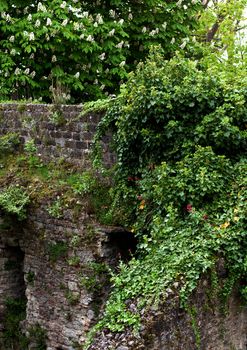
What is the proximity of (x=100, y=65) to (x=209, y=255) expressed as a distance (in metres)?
7.68

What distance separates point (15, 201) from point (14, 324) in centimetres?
216

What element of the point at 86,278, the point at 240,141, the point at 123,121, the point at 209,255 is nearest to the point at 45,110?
the point at 123,121

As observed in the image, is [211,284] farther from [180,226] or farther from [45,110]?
[45,110]

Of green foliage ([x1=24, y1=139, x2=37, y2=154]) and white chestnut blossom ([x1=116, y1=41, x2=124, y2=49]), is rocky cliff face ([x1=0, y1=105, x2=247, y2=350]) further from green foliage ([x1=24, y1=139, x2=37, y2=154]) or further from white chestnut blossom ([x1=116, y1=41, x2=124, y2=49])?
white chestnut blossom ([x1=116, y1=41, x2=124, y2=49])

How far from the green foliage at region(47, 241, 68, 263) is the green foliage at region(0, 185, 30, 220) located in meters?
0.68

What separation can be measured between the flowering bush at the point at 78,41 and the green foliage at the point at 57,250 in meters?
4.29

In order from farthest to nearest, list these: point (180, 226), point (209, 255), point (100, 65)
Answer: point (100, 65), point (180, 226), point (209, 255)

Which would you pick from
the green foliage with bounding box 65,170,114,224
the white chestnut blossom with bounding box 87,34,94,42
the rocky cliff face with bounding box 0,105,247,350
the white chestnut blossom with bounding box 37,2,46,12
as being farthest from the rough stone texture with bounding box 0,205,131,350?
the white chestnut blossom with bounding box 37,2,46,12

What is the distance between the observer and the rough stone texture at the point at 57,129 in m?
9.60

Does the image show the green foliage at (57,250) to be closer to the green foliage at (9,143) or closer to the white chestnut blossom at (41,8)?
the green foliage at (9,143)

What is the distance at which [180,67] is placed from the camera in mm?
8531

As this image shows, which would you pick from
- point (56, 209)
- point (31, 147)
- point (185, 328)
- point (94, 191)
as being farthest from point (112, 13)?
point (185, 328)

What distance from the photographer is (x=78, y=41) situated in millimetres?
13180

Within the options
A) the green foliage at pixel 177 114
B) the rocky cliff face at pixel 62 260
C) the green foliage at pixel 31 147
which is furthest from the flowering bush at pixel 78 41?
the green foliage at pixel 177 114
